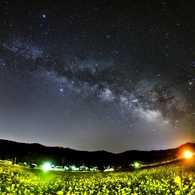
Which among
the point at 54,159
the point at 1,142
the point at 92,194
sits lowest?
the point at 92,194

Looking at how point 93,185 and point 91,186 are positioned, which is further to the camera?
point 93,185

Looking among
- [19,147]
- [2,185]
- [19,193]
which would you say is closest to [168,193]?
[19,193]

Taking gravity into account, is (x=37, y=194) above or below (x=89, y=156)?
below

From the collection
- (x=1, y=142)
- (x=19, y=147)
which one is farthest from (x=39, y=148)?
(x=1, y=142)

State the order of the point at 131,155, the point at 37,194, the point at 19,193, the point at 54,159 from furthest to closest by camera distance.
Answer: the point at 131,155 → the point at 54,159 → the point at 37,194 → the point at 19,193

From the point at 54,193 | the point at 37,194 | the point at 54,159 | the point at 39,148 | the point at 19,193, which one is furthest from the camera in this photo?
the point at 39,148

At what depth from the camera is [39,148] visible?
349ft

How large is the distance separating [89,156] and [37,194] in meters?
97.0

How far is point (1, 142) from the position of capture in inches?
4035

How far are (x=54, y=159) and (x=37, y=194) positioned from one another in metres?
87.5

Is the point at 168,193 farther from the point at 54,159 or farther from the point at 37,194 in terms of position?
the point at 54,159

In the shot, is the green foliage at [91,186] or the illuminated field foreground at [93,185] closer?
the green foliage at [91,186]

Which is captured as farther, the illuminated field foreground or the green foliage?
the illuminated field foreground

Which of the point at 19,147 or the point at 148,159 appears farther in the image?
the point at 148,159
